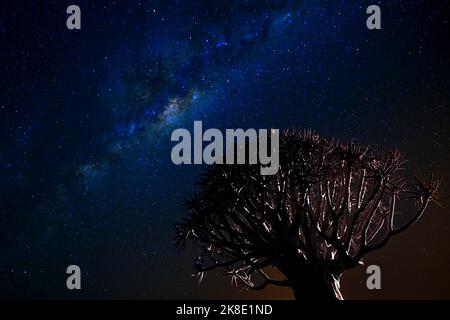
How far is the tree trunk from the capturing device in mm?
7246

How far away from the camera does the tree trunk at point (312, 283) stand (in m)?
7.25

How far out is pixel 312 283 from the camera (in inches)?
289

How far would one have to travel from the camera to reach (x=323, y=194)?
8414mm

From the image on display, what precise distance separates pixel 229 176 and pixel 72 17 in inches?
222

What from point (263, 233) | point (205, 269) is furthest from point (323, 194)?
point (205, 269)

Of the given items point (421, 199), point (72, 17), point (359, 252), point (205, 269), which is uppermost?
point (72, 17)
